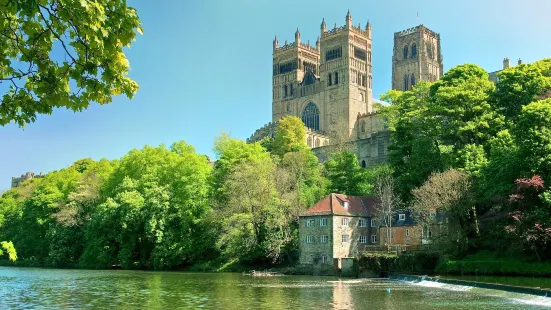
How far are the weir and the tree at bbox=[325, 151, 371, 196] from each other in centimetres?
1999

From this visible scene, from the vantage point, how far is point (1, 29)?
9461 mm

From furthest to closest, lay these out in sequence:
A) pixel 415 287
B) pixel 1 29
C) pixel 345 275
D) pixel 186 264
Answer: pixel 186 264
pixel 345 275
pixel 415 287
pixel 1 29

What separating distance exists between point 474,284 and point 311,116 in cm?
9159

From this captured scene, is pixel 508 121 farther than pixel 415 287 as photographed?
Yes

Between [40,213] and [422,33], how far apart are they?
311 ft

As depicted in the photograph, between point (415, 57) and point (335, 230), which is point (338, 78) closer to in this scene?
point (415, 57)

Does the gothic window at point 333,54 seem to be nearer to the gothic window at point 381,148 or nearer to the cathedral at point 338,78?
the cathedral at point 338,78

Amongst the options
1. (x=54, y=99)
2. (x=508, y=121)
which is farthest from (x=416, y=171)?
(x=54, y=99)

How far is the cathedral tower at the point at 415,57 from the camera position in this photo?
135500mm

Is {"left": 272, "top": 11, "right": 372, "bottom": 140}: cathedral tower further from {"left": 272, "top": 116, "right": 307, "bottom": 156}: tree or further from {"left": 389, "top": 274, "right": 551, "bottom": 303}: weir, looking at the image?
{"left": 389, "top": 274, "right": 551, "bottom": 303}: weir

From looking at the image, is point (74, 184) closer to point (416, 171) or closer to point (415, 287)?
point (416, 171)

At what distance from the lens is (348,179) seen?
6850 cm

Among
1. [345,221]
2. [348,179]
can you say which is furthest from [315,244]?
[348,179]

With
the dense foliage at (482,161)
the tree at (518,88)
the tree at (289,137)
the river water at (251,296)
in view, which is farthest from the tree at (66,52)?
the tree at (289,137)
